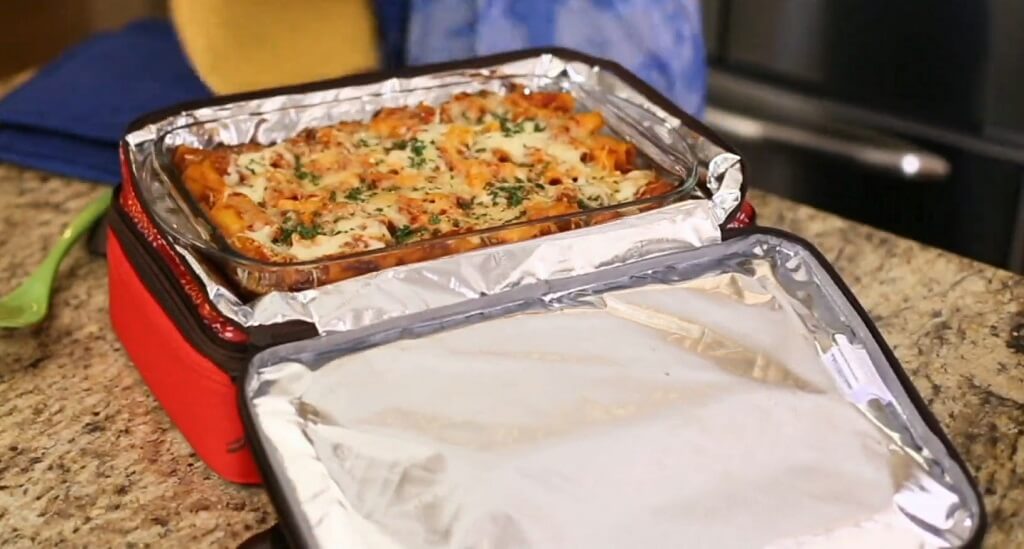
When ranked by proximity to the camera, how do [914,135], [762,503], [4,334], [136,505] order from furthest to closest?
[914,135]
[4,334]
[136,505]
[762,503]

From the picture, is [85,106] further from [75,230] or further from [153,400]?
[153,400]

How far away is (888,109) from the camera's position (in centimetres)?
152

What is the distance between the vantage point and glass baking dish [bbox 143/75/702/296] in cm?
69

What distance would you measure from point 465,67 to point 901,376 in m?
0.47

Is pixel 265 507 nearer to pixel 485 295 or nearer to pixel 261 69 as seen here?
pixel 485 295

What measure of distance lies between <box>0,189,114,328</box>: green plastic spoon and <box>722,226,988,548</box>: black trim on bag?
0.48m

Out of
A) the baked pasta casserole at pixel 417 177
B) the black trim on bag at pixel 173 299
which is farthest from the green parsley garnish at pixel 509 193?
the black trim on bag at pixel 173 299

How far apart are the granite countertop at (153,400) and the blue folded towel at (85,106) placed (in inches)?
2.6

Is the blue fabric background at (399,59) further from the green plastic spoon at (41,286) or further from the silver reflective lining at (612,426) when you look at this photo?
the silver reflective lining at (612,426)

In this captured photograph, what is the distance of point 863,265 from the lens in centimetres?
95

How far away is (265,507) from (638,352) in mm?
247

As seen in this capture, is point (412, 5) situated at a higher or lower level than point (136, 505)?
higher

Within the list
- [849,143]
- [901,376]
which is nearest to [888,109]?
[849,143]

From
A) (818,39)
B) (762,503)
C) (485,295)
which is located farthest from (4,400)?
(818,39)
